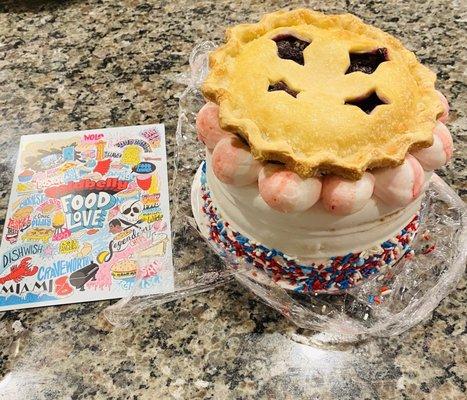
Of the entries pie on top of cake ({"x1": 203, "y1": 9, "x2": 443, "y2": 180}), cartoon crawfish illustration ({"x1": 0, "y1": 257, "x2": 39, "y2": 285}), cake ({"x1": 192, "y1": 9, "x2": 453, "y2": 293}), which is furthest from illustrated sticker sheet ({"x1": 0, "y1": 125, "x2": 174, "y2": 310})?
pie on top of cake ({"x1": 203, "y1": 9, "x2": 443, "y2": 180})

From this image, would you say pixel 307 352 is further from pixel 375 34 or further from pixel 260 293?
pixel 375 34

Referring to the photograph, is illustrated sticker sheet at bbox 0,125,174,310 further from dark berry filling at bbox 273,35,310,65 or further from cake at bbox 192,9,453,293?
dark berry filling at bbox 273,35,310,65

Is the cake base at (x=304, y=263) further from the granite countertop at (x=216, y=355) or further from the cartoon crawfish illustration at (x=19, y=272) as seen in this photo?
the cartoon crawfish illustration at (x=19, y=272)

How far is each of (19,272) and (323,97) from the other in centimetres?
50

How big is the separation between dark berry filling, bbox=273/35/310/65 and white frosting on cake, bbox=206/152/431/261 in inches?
6.7

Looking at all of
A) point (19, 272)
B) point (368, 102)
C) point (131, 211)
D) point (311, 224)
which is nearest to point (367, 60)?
point (368, 102)

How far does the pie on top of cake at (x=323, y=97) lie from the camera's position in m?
0.62

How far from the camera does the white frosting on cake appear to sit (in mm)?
646

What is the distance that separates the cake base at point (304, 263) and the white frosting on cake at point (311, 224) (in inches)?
0.4

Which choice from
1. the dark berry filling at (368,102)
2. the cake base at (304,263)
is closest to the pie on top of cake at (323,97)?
the dark berry filling at (368,102)

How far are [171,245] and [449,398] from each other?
1.41ft

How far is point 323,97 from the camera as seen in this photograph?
0.64 metres

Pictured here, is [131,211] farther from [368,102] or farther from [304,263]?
[368,102]

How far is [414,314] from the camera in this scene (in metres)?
0.74
